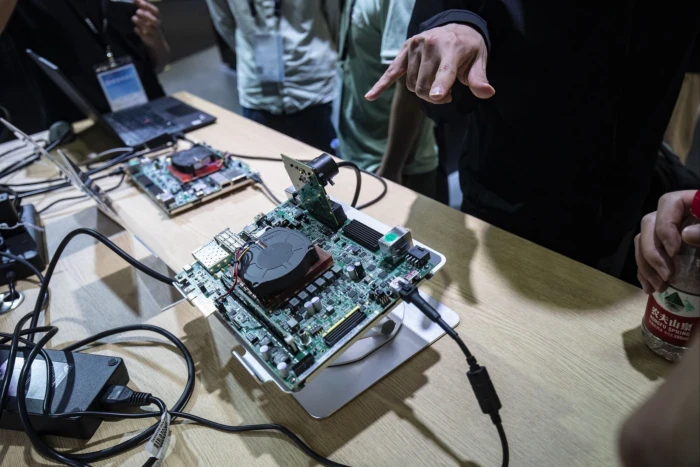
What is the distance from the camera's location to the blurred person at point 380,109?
56.0 inches

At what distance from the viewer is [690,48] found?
3.13ft

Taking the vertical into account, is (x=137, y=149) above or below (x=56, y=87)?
below

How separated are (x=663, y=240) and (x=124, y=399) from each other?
2.70 ft

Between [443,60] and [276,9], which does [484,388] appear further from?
[276,9]

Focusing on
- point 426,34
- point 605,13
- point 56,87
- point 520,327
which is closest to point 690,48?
point 605,13

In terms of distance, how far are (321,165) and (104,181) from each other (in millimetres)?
952

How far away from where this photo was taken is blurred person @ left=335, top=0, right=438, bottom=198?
1.42 metres

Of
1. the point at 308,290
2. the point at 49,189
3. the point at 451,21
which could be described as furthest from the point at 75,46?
the point at 308,290

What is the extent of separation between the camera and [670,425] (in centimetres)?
31

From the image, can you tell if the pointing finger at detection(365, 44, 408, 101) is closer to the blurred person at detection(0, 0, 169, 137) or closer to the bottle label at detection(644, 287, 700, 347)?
the bottle label at detection(644, 287, 700, 347)

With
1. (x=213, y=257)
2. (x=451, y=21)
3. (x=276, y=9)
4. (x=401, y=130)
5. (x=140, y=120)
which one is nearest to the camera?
(x=213, y=257)

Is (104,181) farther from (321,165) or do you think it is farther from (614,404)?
(614,404)

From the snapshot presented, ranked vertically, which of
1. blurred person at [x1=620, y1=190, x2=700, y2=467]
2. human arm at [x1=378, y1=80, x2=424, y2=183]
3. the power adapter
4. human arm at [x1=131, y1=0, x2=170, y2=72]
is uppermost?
blurred person at [x1=620, y1=190, x2=700, y2=467]

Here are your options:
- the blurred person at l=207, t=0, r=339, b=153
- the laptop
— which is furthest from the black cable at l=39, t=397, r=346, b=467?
the blurred person at l=207, t=0, r=339, b=153
